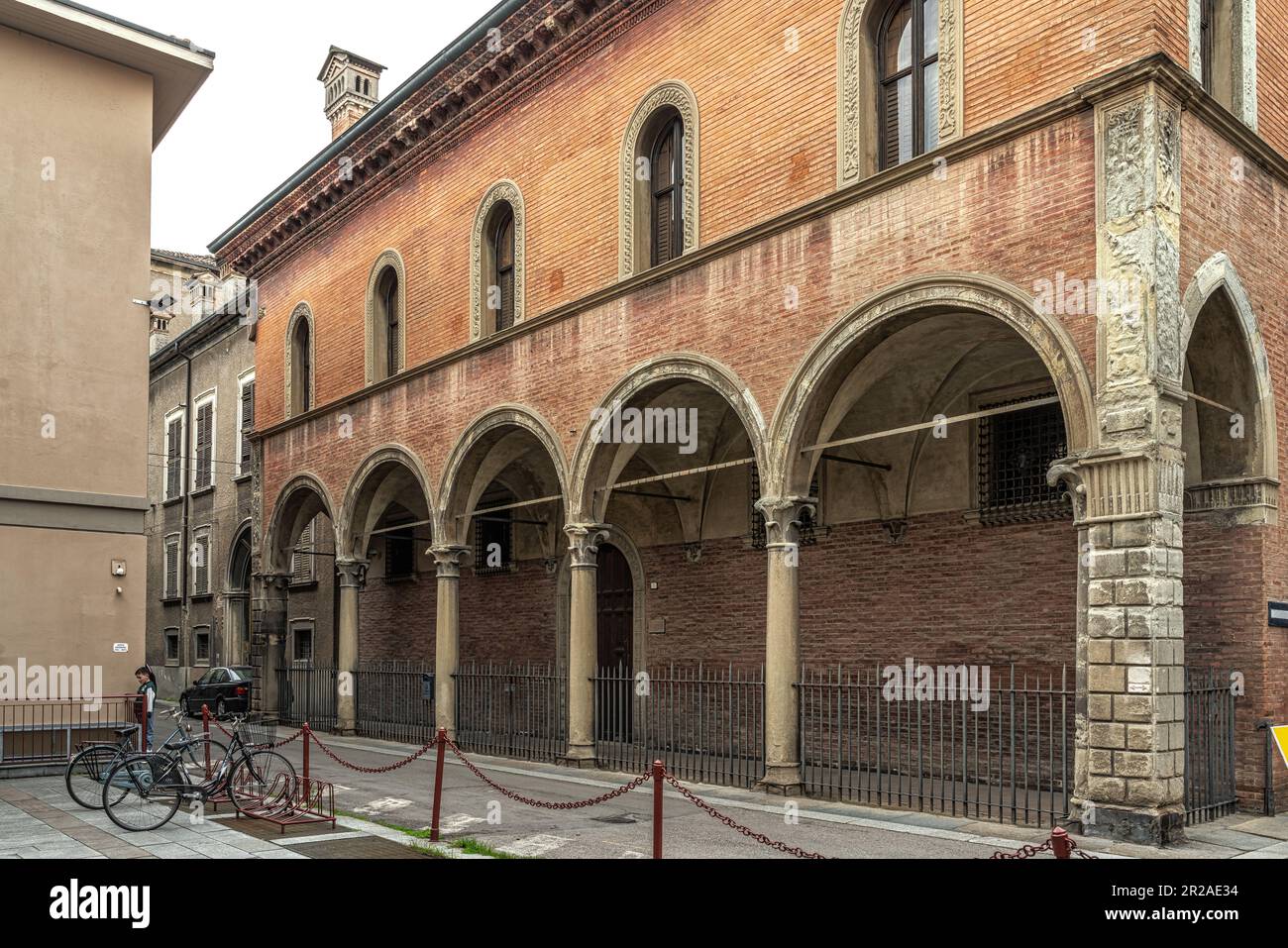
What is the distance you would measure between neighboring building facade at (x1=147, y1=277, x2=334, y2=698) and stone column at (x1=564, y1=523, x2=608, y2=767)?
11.1 m

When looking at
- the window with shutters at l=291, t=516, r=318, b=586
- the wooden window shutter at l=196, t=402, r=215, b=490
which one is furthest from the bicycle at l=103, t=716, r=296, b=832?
the wooden window shutter at l=196, t=402, r=215, b=490

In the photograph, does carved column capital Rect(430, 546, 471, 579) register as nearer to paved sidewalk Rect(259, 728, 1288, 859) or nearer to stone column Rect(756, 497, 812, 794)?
paved sidewalk Rect(259, 728, 1288, 859)

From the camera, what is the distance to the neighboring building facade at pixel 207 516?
89.8ft

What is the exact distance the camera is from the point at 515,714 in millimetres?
19391

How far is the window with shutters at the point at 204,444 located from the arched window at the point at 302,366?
25.8 ft

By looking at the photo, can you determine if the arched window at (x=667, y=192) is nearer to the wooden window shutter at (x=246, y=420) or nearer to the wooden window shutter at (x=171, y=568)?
the wooden window shutter at (x=246, y=420)

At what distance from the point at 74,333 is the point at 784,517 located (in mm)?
9325

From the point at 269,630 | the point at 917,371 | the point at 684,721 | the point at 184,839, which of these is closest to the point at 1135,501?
the point at 917,371

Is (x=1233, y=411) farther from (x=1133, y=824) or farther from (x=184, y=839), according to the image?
(x=184, y=839)

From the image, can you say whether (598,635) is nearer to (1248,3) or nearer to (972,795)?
(972,795)

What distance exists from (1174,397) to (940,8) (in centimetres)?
468

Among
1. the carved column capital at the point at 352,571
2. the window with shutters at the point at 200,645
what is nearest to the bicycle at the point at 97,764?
the carved column capital at the point at 352,571

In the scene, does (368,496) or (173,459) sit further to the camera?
(173,459)

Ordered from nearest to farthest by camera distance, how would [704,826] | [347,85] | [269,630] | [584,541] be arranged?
[704,826], [584,541], [269,630], [347,85]
